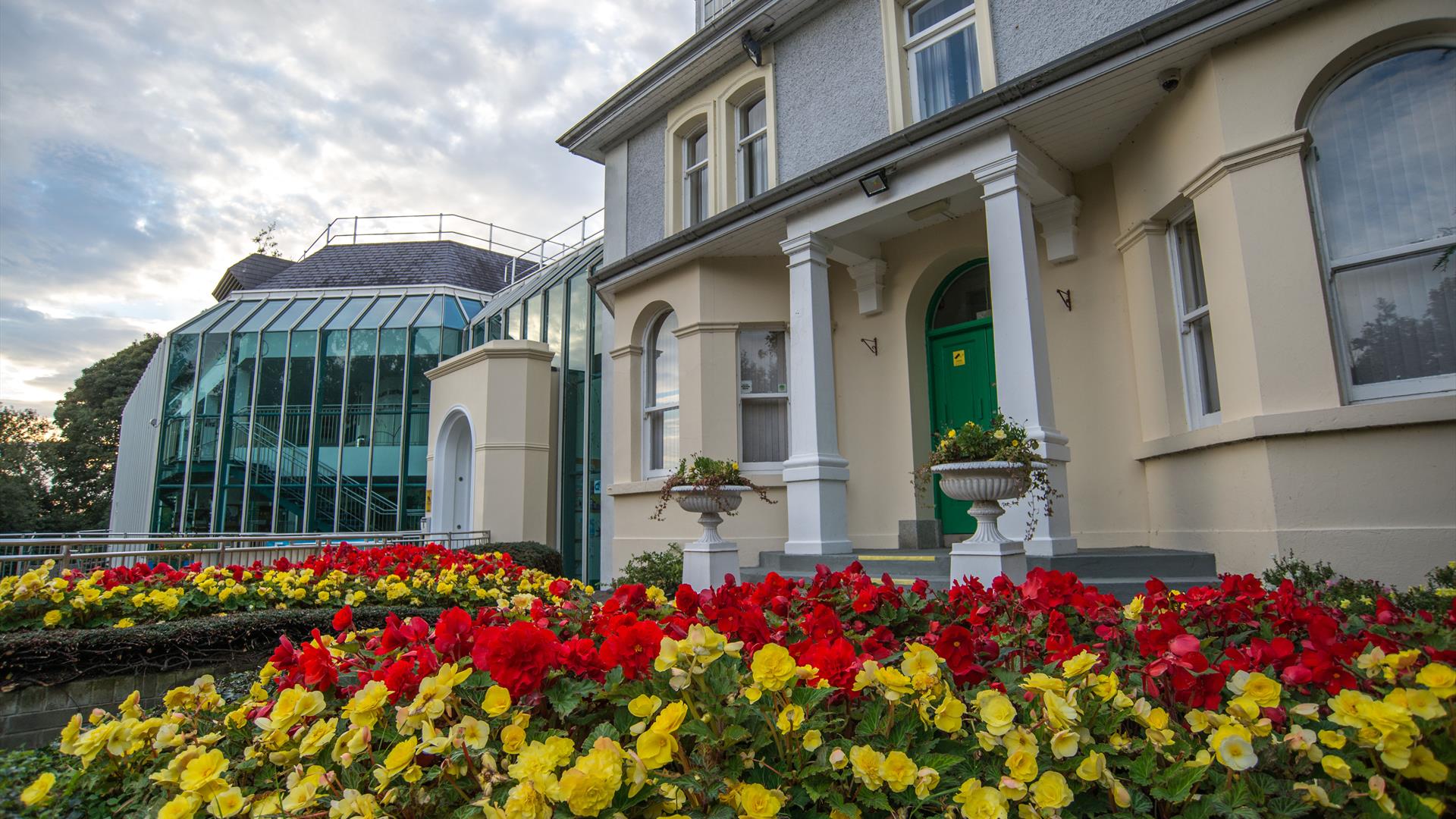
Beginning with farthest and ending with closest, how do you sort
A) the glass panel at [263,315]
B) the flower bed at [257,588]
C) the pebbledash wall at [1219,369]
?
the glass panel at [263,315], the flower bed at [257,588], the pebbledash wall at [1219,369]

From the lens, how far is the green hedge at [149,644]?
402 centimetres

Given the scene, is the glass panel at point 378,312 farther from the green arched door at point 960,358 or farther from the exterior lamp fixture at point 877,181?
the exterior lamp fixture at point 877,181

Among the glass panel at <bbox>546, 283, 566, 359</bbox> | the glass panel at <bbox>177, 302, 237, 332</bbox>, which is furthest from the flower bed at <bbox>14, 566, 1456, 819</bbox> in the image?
the glass panel at <bbox>177, 302, 237, 332</bbox>

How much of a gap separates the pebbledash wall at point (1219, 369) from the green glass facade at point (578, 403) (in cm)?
471

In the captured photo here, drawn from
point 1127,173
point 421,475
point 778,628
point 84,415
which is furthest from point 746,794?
point 84,415

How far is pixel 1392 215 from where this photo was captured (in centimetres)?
486

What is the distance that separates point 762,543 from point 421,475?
10.6 m

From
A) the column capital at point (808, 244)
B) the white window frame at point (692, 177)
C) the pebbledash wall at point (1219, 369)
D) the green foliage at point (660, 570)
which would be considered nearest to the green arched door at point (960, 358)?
the pebbledash wall at point (1219, 369)

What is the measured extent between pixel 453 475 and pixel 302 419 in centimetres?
520

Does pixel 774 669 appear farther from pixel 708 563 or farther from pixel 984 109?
pixel 984 109

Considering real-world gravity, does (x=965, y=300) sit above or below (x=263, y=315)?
below

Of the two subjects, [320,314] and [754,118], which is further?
[320,314]

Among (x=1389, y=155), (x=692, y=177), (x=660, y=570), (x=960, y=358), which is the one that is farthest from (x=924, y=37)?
(x=660, y=570)

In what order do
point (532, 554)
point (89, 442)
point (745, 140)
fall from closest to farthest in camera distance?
point (745, 140), point (532, 554), point (89, 442)
